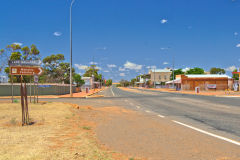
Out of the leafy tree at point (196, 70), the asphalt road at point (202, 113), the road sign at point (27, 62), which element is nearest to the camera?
the asphalt road at point (202, 113)

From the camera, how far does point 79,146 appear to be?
4.59 m

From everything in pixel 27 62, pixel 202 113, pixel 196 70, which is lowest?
pixel 202 113

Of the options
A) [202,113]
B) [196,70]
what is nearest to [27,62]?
[202,113]

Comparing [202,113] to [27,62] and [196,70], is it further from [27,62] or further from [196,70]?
[196,70]

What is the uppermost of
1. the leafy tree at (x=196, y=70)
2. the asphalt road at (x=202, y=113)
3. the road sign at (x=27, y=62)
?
the leafy tree at (x=196, y=70)

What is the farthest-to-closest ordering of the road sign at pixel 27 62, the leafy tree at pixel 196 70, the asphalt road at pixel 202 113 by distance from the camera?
the leafy tree at pixel 196 70
the road sign at pixel 27 62
the asphalt road at pixel 202 113

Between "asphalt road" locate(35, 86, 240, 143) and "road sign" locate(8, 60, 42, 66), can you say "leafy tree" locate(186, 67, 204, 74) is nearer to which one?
"asphalt road" locate(35, 86, 240, 143)

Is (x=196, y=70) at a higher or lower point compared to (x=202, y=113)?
higher

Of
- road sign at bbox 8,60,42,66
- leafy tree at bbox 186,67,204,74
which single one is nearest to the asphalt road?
road sign at bbox 8,60,42,66

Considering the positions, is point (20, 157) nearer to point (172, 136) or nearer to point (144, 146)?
point (144, 146)

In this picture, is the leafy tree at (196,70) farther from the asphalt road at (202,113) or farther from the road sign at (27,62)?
the road sign at (27,62)

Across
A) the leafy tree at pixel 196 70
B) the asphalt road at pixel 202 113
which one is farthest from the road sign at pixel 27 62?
the leafy tree at pixel 196 70

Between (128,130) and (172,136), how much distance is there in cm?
155

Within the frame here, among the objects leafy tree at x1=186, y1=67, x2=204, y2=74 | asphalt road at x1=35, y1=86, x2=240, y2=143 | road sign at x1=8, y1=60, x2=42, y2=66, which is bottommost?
asphalt road at x1=35, y1=86, x2=240, y2=143
